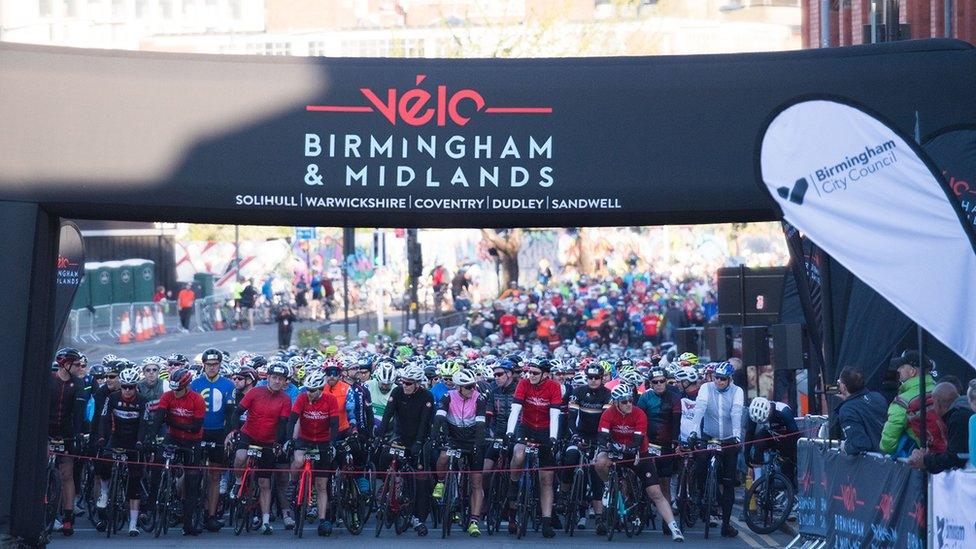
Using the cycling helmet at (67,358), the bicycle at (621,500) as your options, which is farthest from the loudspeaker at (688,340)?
the cycling helmet at (67,358)

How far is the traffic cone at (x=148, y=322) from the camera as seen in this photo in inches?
1885

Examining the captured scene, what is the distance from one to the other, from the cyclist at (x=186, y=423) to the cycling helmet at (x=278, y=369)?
88cm

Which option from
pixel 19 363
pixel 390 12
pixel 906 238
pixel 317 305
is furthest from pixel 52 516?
pixel 390 12

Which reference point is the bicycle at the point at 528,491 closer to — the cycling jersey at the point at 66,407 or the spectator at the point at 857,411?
the cycling jersey at the point at 66,407

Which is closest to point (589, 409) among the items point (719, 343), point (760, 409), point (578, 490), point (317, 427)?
point (578, 490)

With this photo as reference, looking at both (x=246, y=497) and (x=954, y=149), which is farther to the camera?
(x=246, y=497)

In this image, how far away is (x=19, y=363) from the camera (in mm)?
12711

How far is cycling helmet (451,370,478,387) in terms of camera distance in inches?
716

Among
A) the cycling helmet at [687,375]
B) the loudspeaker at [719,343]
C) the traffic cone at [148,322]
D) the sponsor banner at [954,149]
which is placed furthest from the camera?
the traffic cone at [148,322]

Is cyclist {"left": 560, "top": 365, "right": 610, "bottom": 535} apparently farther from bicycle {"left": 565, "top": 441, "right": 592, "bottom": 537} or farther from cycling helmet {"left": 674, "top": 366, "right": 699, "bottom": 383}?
cycling helmet {"left": 674, "top": 366, "right": 699, "bottom": 383}

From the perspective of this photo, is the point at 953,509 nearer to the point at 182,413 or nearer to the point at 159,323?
the point at 182,413

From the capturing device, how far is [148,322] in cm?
4822

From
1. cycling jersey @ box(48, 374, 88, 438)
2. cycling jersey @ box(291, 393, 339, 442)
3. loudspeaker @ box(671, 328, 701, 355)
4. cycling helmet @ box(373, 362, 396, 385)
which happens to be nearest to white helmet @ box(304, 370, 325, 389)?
cycling jersey @ box(291, 393, 339, 442)

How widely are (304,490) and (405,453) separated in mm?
1289
